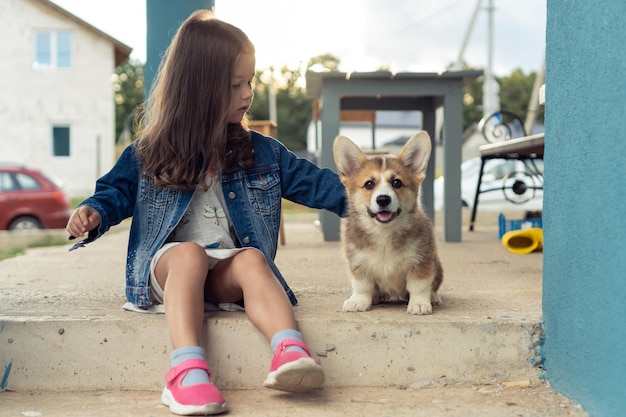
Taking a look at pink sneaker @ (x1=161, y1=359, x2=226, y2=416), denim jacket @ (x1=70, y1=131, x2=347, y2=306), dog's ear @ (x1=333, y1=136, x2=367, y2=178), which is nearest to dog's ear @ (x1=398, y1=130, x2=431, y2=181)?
dog's ear @ (x1=333, y1=136, x2=367, y2=178)

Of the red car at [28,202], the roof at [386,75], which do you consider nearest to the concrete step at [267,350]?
the roof at [386,75]

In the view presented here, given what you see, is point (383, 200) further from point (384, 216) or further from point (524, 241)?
point (524, 241)

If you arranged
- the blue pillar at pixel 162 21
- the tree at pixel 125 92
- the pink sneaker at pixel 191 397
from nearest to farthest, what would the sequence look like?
the pink sneaker at pixel 191 397
the blue pillar at pixel 162 21
the tree at pixel 125 92

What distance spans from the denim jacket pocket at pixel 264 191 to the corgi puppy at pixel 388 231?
0.84ft

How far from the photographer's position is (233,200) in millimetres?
2600

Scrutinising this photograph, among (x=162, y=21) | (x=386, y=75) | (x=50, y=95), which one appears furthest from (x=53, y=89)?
(x=162, y=21)

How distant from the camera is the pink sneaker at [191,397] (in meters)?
1.98

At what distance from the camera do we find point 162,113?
103 inches

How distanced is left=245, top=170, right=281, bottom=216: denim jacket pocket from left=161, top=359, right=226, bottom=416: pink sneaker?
0.74 metres

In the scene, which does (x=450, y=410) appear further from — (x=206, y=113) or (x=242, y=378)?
(x=206, y=113)

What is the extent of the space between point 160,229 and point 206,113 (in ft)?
1.48

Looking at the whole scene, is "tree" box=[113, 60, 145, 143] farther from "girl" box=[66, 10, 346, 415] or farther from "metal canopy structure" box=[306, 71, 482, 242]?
"girl" box=[66, 10, 346, 415]

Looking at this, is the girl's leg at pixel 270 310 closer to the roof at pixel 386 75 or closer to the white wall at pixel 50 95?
the roof at pixel 386 75

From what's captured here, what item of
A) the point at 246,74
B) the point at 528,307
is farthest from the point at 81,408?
the point at 528,307
